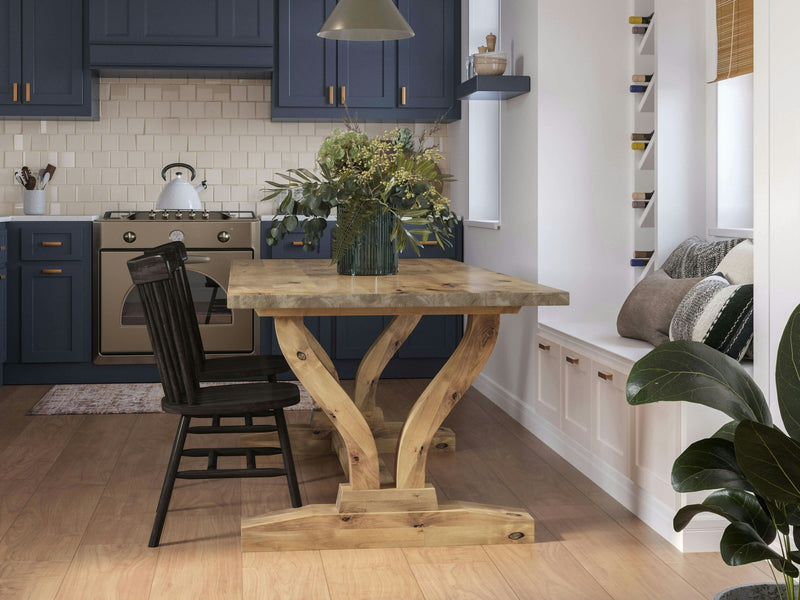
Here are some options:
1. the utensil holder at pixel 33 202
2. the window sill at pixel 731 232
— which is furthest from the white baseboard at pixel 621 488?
the utensil holder at pixel 33 202

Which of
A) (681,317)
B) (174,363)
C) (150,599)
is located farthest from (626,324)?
(150,599)

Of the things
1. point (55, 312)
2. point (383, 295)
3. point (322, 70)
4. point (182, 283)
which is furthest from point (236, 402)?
point (322, 70)

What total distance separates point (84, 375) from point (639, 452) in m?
3.55

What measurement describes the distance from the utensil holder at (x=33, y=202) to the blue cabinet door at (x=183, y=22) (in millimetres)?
1003

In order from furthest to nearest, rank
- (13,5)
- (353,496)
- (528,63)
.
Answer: (13,5)
(528,63)
(353,496)

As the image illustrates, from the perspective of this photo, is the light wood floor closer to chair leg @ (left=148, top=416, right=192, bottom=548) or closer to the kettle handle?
chair leg @ (left=148, top=416, right=192, bottom=548)

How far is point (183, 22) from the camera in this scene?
18.0 feet

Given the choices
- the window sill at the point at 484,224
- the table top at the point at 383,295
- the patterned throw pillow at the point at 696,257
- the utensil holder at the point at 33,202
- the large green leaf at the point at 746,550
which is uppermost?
the utensil holder at the point at 33,202

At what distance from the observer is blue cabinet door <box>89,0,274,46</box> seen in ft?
17.8

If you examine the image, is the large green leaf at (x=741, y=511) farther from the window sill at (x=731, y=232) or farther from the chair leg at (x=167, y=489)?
the window sill at (x=731, y=232)

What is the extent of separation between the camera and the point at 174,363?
112 inches

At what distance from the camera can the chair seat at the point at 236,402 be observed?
2814mm

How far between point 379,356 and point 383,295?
4.15ft

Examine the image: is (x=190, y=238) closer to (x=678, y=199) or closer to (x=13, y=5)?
(x=13, y=5)
